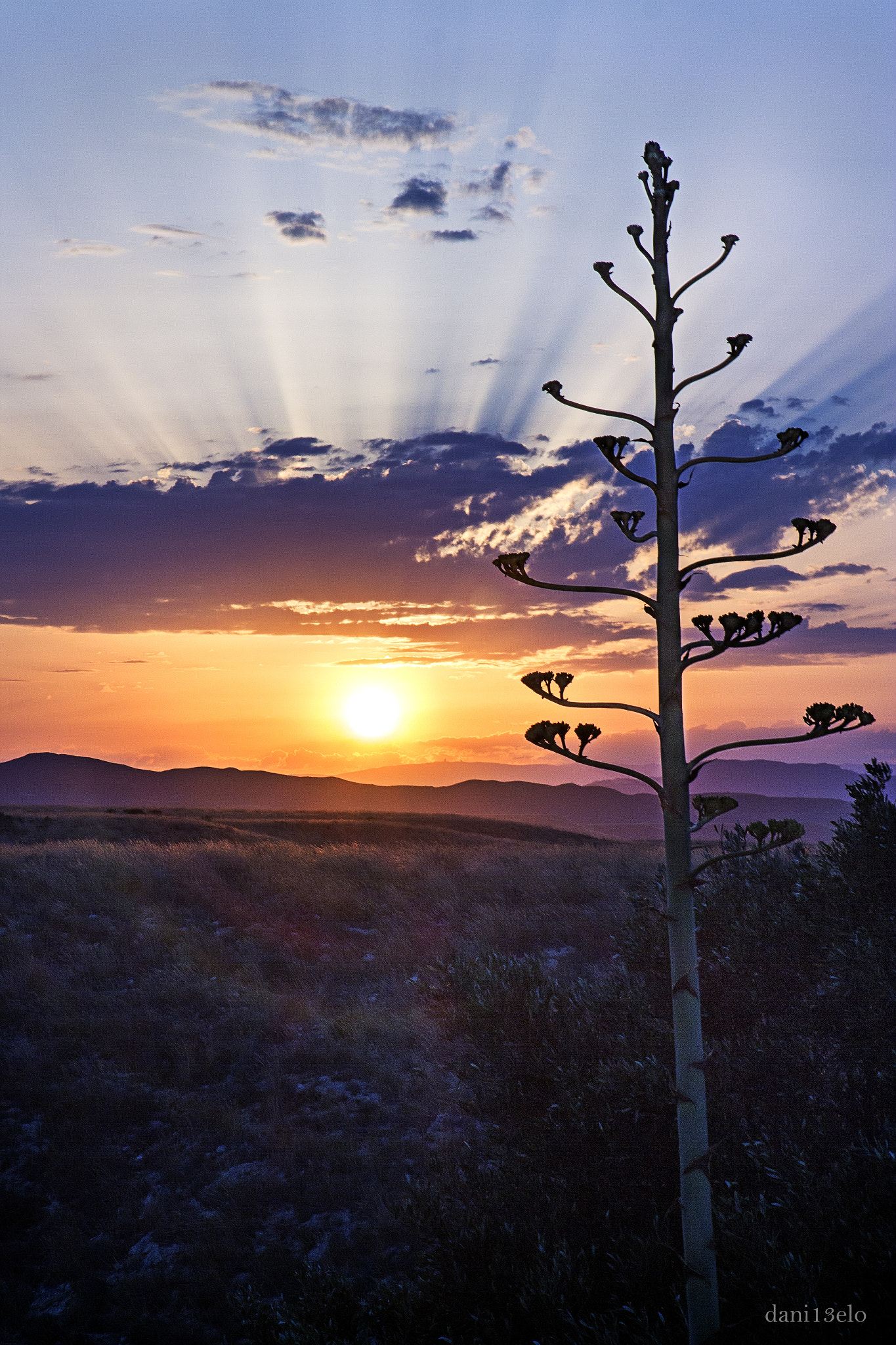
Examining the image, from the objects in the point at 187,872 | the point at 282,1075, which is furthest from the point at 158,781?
the point at 282,1075

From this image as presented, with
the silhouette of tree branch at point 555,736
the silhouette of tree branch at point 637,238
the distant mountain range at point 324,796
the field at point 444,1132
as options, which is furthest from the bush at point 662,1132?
the distant mountain range at point 324,796

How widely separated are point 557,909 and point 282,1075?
9.01m

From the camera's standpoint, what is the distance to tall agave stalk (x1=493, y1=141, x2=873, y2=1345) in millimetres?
5516

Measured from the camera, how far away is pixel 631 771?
5.69 metres

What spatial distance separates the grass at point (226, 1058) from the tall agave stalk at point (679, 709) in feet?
16.3

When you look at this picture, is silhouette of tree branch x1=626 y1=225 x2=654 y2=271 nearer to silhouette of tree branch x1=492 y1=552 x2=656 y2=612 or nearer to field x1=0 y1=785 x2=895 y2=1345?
silhouette of tree branch x1=492 y1=552 x2=656 y2=612

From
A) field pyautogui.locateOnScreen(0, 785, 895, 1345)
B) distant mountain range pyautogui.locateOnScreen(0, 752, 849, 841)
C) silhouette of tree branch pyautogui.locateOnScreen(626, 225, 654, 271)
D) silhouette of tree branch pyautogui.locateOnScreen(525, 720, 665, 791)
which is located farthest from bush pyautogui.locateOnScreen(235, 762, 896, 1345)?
distant mountain range pyautogui.locateOnScreen(0, 752, 849, 841)

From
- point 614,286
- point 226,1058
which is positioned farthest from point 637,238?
point 226,1058

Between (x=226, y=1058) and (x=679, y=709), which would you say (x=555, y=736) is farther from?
(x=226, y=1058)

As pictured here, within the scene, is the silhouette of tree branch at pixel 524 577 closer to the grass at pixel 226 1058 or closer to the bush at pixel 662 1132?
the bush at pixel 662 1132

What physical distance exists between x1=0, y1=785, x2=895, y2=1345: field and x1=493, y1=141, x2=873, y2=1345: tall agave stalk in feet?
1.37

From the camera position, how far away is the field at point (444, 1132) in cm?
727

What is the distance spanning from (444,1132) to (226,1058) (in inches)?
171

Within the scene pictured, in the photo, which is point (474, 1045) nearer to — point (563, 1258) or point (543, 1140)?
point (543, 1140)
